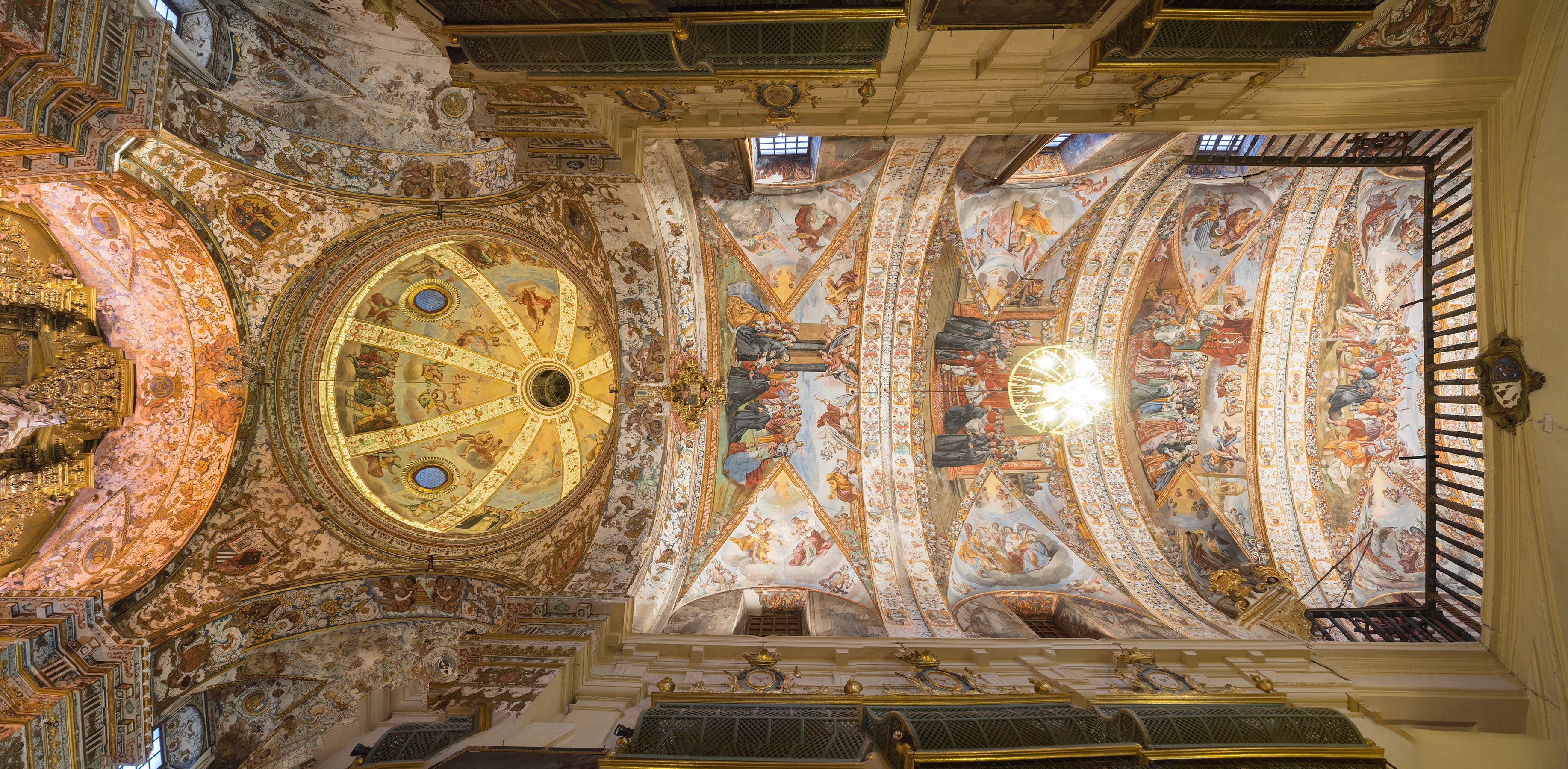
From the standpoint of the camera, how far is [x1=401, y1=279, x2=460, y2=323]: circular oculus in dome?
10.7 meters

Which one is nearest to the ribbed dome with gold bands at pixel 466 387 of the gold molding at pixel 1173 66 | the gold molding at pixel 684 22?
the gold molding at pixel 684 22

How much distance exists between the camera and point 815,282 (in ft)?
34.6

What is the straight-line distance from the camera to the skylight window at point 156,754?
7.72 m

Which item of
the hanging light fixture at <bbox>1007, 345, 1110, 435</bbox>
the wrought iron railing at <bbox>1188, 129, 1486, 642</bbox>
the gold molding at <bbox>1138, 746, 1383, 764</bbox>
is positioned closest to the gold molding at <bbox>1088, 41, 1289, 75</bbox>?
the wrought iron railing at <bbox>1188, 129, 1486, 642</bbox>

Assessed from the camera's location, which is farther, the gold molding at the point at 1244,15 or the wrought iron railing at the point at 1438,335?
the wrought iron railing at the point at 1438,335

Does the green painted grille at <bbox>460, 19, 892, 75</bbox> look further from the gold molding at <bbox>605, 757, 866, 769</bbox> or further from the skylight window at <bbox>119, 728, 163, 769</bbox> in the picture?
the skylight window at <bbox>119, 728, 163, 769</bbox>

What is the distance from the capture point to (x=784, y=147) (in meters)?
9.60

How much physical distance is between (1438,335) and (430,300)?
1668cm

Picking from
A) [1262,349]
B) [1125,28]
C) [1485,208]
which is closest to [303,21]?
[1125,28]

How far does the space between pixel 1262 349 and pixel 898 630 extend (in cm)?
928

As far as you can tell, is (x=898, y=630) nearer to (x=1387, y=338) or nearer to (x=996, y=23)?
(x=996, y=23)

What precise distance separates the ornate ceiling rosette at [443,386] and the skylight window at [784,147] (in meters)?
3.72

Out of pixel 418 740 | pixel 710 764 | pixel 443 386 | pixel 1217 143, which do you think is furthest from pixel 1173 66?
pixel 443 386

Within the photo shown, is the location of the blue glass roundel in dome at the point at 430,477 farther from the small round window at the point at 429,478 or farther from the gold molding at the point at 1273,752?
the gold molding at the point at 1273,752
